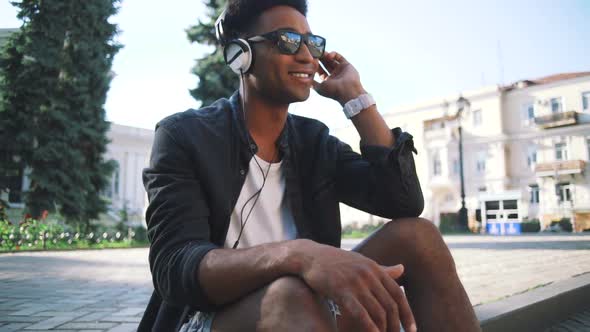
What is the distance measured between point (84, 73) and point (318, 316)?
18.5 m

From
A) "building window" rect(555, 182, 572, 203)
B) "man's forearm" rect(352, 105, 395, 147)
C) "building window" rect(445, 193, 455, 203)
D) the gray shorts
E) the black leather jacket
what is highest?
"man's forearm" rect(352, 105, 395, 147)

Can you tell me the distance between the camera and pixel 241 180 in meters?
1.67

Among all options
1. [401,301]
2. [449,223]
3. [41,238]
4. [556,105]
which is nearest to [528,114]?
[556,105]

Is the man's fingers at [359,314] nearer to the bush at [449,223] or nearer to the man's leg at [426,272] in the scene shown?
the man's leg at [426,272]

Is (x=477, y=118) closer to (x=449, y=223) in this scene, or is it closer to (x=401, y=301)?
(x=449, y=223)

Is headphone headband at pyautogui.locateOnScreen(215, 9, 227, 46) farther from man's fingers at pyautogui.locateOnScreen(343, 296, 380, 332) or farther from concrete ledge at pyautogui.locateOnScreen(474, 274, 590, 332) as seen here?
concrete ledge at pyautogui.locateOnScreen(474, 274, 590, 332)

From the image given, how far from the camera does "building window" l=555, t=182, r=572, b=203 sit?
3544 centimetres

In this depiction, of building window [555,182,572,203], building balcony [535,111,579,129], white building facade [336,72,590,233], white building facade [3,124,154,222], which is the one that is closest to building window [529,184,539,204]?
white building facade [336,72,590,233]

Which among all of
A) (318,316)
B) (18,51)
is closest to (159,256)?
(318,316)

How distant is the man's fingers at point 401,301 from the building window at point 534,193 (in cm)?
4086

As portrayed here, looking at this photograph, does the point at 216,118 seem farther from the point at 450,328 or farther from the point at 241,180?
the point at 450,328

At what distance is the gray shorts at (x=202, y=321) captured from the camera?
1250mm

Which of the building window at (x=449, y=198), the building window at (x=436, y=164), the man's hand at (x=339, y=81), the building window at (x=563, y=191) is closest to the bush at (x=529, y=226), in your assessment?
the building window at (x=563, y=191)

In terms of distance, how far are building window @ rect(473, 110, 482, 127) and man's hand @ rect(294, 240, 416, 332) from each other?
42735mm
